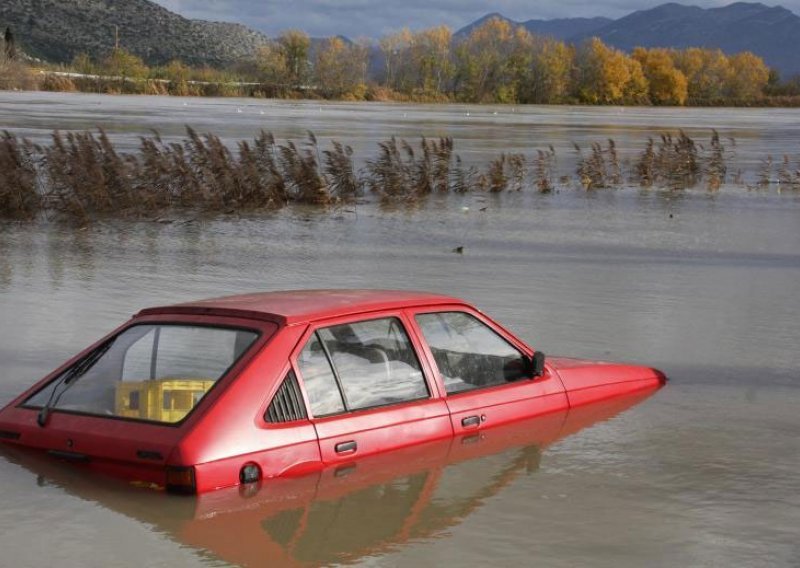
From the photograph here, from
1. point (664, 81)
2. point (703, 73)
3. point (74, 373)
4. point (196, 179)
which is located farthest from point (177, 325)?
point (703, 73)

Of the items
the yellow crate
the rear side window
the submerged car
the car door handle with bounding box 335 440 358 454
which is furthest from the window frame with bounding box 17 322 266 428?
the car door handle with bounding box 335 440 358 454

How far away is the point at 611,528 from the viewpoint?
24.6 ft

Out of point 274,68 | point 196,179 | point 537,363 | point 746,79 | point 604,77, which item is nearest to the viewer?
point 537,363

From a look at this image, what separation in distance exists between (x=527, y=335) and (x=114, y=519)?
650cm

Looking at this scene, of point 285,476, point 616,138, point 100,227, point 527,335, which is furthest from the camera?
point 616,138

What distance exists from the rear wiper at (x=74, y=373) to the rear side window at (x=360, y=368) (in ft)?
4.08

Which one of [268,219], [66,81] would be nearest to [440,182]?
[268,219]

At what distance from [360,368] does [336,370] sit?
22 cm

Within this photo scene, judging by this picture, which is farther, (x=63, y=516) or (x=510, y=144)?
(x=510, y=144)

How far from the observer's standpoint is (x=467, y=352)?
9117 millimetres

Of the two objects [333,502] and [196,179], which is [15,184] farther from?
[333,502]

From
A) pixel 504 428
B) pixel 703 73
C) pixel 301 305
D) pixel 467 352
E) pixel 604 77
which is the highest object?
pixel 703 73

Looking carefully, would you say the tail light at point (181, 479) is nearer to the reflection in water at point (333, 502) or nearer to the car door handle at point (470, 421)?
the reflection in water at point (333, 502)

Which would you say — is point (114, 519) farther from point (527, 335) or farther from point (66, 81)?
point (66, 81)
